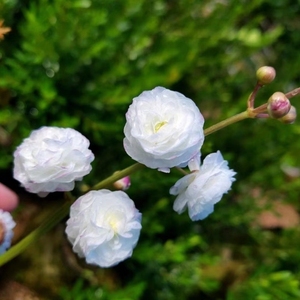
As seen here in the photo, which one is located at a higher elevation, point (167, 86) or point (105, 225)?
point (105, 225)

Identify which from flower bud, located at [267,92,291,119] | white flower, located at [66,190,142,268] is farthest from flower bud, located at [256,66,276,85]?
white flower, located at [66,190,142,268]

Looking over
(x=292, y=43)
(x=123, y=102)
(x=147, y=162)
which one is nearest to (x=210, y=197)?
(x=147, y=162)

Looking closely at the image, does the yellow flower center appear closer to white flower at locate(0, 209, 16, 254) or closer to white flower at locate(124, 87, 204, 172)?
white flower at locate(124, 87, 204, 172)

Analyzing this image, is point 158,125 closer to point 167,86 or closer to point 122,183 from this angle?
point 122,183

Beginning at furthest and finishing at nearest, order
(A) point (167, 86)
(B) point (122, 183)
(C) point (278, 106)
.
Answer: (A) point (167, 86) → (B) point (122, 183) → (C) point (278, 106)

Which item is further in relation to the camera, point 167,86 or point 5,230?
point 167,86

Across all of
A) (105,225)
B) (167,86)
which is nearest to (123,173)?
(105,225)

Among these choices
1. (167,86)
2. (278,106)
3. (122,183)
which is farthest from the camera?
(167,86)
